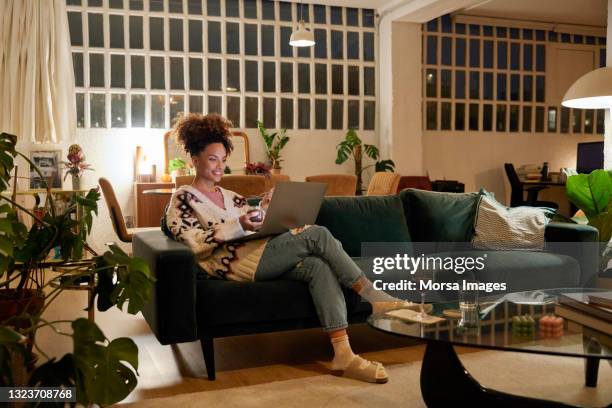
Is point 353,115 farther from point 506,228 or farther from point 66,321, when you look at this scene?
point 66,321

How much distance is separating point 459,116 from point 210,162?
6.27 m

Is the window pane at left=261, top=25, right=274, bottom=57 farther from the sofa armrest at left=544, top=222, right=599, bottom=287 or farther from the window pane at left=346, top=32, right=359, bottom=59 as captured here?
the sofa armrest at left=544, top=222, right=599, bottom=287

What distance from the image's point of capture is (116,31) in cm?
704

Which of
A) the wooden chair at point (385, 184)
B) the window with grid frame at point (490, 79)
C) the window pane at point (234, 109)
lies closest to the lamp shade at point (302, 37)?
the window pane at point (234, 109)

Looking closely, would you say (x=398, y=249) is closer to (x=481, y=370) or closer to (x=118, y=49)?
(x=481, y=370)

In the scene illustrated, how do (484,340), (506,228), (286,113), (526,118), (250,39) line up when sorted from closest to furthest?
(484,340)
(506,228)
(250,39)
(286,113)
(526,118)

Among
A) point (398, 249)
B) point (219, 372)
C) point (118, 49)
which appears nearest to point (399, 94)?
point (118, 49)

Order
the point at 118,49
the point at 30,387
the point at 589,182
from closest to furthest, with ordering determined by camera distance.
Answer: the point at 30,387
the point at 589,182
the point at 118,49

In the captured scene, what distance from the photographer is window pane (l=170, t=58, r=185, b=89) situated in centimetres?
728

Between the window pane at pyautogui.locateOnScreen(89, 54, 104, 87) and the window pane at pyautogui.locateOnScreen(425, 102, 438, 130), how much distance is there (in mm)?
4180

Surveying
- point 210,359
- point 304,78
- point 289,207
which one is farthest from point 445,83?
point 210,359

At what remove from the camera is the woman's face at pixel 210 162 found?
3.04 metres

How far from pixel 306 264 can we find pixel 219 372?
2.02 feet

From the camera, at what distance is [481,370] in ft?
9.04
